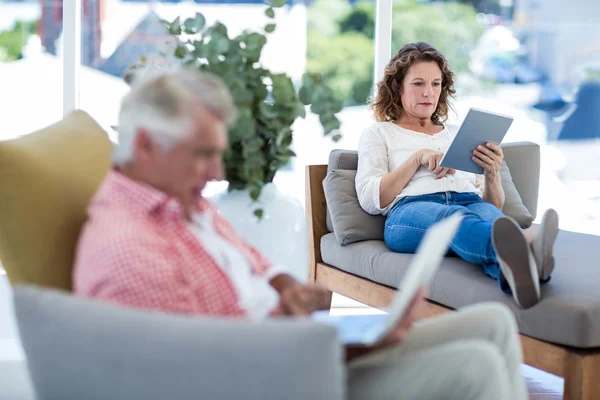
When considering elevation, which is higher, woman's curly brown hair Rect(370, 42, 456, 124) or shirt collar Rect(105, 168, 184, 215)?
woman's curly brown hair Rect(370, 42, 456, 124)

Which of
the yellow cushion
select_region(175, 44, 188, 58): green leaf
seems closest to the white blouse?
select_region(175, 44, 188, 58): green leaf

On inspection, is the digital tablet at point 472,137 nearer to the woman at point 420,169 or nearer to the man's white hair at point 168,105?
the woman at point 420,169

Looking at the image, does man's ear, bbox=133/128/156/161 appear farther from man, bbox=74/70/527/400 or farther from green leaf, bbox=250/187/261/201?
green leaf, bbox=250/187/261/201

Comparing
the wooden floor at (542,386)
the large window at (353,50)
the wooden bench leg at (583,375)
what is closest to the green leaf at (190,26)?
the wooden bench leg at (583,375)

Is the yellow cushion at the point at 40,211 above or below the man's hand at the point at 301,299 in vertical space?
above

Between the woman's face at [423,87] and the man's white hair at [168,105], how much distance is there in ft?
6.07

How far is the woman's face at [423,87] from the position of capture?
10.8 ft

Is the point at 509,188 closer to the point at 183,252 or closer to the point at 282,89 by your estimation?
the point at 282,89

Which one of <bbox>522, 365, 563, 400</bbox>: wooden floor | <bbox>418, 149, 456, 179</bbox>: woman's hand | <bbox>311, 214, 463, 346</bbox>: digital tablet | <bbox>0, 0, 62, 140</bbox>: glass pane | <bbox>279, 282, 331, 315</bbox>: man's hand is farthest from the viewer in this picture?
<bbox>0, 0, 62, 140</bbox>: glass pane

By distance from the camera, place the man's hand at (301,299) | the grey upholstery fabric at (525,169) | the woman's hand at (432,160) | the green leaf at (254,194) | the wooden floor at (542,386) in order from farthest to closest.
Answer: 1. the grey upholstery fabric at (525,169)
2. the woman's hand at (432,160)
3. the wooden floor at (542,386)
4. the green leaf at (254,194)
5. the man's hand at (301,299)

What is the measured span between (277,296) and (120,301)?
0.43 meters

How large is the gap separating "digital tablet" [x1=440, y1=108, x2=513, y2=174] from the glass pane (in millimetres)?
2234

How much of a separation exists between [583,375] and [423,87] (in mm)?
1414

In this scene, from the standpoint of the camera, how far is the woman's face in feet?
10.8
